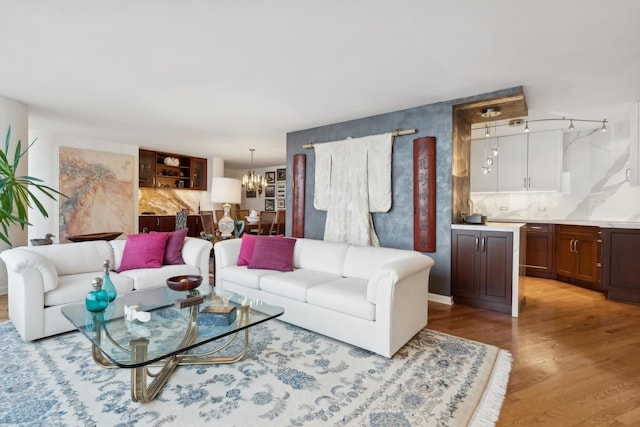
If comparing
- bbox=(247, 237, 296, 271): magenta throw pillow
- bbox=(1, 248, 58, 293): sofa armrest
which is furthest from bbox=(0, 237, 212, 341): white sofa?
bbox=(247, 237, 296, 271): magenta throw pillow

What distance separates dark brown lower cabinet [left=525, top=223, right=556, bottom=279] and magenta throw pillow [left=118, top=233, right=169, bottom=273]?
216 inches

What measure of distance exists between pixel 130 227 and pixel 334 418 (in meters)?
6.43

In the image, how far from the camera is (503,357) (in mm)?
2396

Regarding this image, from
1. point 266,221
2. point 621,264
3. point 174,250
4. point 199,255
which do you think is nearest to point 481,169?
point 621,264

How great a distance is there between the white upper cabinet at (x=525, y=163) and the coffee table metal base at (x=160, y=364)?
5192 millimetres

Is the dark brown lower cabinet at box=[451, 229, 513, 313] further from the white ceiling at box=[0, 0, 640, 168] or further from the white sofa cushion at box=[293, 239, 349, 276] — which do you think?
the white ceiling at box=[0, 0, 640, 168]

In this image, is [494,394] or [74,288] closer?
[494,394]

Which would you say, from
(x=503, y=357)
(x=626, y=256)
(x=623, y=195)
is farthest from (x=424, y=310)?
(x=623, y=195)

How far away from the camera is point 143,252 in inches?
133

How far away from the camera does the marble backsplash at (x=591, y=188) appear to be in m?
4.76

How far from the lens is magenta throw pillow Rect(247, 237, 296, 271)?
339 centimetres

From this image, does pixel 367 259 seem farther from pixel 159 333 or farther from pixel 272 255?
pixel 159 333

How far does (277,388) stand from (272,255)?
164cm

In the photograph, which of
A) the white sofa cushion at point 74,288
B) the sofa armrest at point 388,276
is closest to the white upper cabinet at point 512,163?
the sofa armrest at point 388,276
